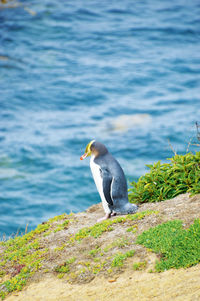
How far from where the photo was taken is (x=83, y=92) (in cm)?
2359

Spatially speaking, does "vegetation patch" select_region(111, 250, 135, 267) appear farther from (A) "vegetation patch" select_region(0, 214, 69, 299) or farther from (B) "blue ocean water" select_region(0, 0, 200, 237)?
(B) "blue ocean water" select_region(0, 0, 200, 237)

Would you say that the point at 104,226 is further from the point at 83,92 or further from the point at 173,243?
the point at 83,92

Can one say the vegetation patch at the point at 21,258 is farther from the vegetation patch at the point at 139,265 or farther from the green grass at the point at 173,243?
the green grass at the point at 173,243

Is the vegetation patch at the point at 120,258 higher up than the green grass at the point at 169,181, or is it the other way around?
the green grass at the point at 169,181

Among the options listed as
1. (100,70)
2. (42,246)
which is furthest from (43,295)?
(100,70)

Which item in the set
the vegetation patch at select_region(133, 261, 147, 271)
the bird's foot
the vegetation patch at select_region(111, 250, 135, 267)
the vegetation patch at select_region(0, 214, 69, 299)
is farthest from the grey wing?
the vegetation patch at select_region(133, 261, 147, 271)

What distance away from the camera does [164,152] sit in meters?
19.4

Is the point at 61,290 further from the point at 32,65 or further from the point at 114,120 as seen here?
the point at 32,65

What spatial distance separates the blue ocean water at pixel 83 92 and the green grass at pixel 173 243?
10460 millimetres

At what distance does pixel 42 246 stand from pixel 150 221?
176 centimetres

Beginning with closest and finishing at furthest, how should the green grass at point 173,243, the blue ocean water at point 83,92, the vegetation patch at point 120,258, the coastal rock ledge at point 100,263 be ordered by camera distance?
1. the coastal rock ledge at point 100,263
2. the green grass at point 173,243
3. the vegetation patch at point 120,258
4. the blue ocean water at point 83,92

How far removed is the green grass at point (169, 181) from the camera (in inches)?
312

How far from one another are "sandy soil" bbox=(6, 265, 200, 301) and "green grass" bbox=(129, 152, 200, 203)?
2.32 m

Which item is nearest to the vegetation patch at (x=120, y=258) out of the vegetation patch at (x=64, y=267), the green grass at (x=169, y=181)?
the vegetation patch at (x=64, y=267)
